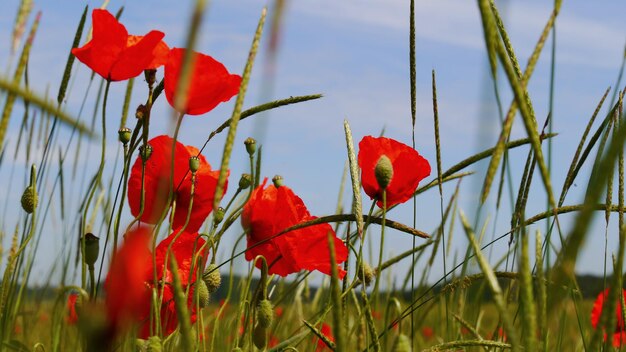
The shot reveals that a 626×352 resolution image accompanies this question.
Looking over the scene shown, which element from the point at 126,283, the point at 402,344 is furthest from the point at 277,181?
the point at 126,283

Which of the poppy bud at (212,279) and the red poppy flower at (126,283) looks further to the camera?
the poppy bud at (212,279)

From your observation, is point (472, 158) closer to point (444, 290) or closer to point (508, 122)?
point (444, 290)

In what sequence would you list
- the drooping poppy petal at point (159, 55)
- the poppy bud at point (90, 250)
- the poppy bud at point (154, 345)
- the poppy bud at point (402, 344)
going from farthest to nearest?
the drooping poppy petal at point (159, 55), the poppy bud at point (90, 250), the poppy bud at point (154, 345), the poppy bud at point (402, 344)

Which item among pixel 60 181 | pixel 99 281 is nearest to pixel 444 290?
pixel 99 281

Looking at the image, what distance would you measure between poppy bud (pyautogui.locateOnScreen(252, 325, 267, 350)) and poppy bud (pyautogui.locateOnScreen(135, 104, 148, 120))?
0.31 m

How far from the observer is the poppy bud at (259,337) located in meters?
0.99

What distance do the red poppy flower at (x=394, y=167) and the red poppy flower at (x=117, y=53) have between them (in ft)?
1.14

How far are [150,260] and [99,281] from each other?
0.23 feet

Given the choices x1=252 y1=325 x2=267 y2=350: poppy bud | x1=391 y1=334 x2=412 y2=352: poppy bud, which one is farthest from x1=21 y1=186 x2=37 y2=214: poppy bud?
x1=391 y1=334 x2=412 y2=352: poppy bud

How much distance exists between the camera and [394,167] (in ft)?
3.68

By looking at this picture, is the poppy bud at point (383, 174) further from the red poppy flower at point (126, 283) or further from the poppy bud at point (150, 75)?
the red poppy flower at point (126, 283)

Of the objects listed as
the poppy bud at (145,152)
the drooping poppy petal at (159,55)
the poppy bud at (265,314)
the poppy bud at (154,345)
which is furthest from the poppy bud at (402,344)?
the drooping poppy petal at (159,55)

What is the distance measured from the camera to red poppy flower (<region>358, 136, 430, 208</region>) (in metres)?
1.12

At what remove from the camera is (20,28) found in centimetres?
104
